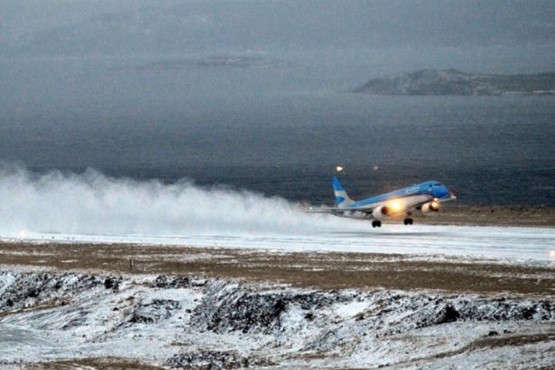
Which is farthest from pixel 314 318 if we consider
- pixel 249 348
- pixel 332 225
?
pixel 332 225

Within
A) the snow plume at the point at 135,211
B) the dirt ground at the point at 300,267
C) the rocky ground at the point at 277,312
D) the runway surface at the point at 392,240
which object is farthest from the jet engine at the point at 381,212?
the rocky ground at the point at 277,312

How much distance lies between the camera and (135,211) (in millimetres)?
83062

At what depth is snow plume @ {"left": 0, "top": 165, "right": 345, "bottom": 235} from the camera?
254 ft

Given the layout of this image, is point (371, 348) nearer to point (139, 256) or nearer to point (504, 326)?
point (504, 326)

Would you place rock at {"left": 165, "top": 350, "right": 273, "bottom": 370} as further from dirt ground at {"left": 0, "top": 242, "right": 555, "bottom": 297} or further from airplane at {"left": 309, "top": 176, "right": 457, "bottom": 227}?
airplane at {"left": 309, "top": 176, "right": 457, "bottom": 227}

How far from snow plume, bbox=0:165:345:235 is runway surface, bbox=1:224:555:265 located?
2.77 metres

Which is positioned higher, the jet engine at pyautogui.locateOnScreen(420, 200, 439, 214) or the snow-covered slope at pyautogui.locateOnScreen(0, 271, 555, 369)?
the jet engine at pyautogui.locateOnScreen(420, 200, 439, 214)

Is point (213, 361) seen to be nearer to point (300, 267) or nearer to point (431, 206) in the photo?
point (300, 267)

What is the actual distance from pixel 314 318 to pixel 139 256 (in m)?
19.0

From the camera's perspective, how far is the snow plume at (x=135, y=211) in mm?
77438

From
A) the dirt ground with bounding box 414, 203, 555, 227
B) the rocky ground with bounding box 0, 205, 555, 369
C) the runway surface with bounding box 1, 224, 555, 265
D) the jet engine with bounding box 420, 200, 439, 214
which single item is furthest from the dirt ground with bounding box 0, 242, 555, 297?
the dirt ground with bounding box 414, 203, 555, 227

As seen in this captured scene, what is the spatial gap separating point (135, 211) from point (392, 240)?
24446 mm

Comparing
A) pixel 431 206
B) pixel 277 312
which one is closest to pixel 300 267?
pixel 277 312

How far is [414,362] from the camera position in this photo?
1423 inches
